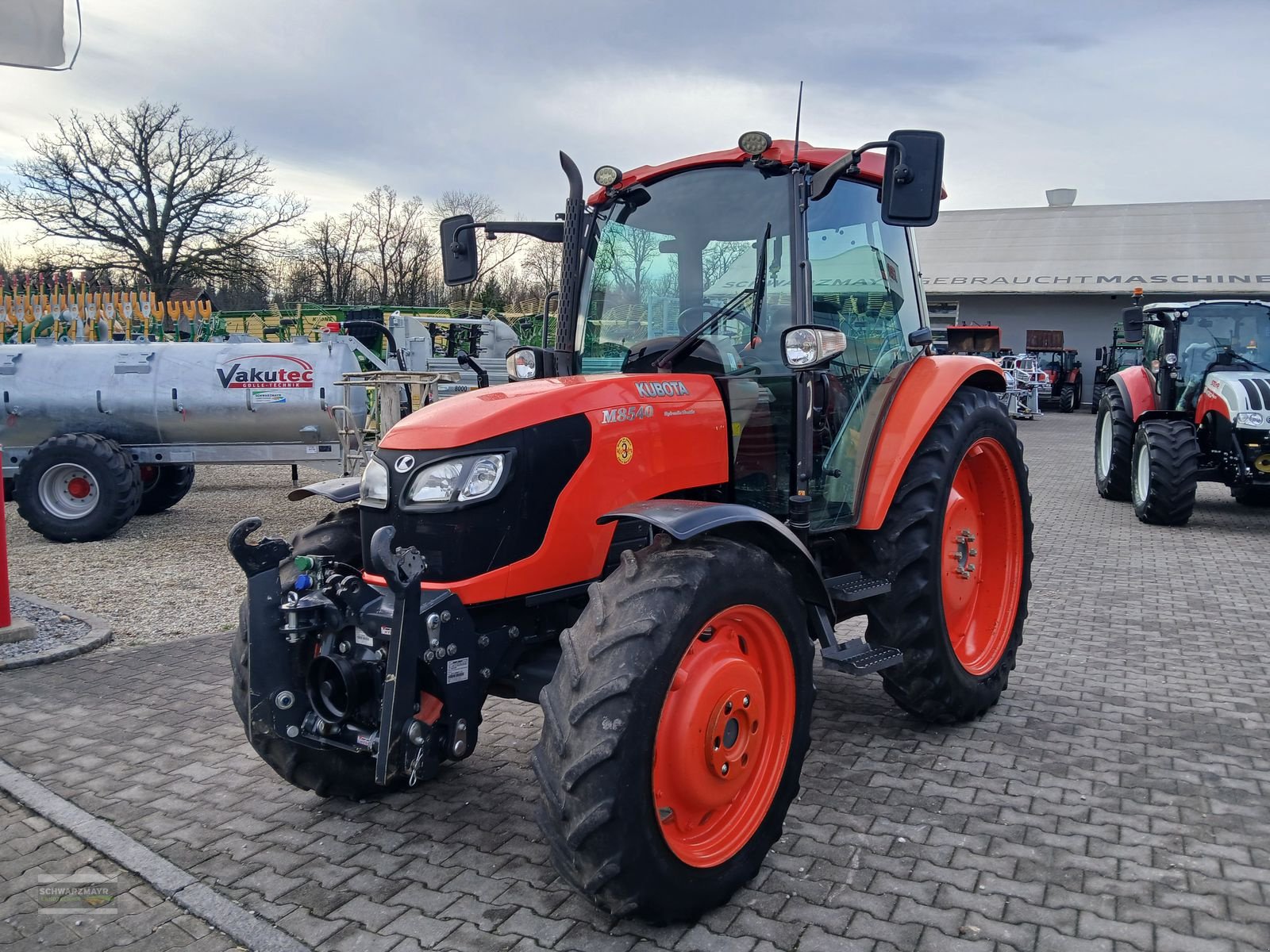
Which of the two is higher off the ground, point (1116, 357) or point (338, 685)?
point (1116, 357)

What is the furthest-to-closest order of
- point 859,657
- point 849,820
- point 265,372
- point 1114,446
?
1. point 1114,446
2. point 265,372
3. point 859,657
4. point 849,820

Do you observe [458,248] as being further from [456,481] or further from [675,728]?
[675,728]

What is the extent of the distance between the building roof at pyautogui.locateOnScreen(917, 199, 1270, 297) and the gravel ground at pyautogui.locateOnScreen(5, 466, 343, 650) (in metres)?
24.3

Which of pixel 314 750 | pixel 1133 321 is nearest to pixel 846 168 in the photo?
pixel 314 750

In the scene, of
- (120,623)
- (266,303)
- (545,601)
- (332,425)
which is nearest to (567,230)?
(545,601)

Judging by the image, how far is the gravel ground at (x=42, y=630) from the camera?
589 cm

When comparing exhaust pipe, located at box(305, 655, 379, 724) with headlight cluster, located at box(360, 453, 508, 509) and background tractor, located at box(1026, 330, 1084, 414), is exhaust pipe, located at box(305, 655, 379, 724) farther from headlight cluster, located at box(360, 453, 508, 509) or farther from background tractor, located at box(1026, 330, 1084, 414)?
background tractor, located at box(1026, 330, 1084, 414)

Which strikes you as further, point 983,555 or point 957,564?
point 983,555

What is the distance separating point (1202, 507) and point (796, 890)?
1104 cm

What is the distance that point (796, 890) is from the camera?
10.3ft

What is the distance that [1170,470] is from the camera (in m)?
10.3

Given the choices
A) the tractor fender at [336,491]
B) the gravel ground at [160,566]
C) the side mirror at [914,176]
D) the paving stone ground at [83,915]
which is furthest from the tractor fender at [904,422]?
the gravel ground at [160,566]

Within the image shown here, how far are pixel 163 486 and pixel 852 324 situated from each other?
385 inches

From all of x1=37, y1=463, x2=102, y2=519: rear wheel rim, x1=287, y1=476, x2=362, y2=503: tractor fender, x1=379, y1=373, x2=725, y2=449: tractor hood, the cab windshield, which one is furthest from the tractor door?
x1=37, y1=463, x2=102, y2=519: rear wheel rim
